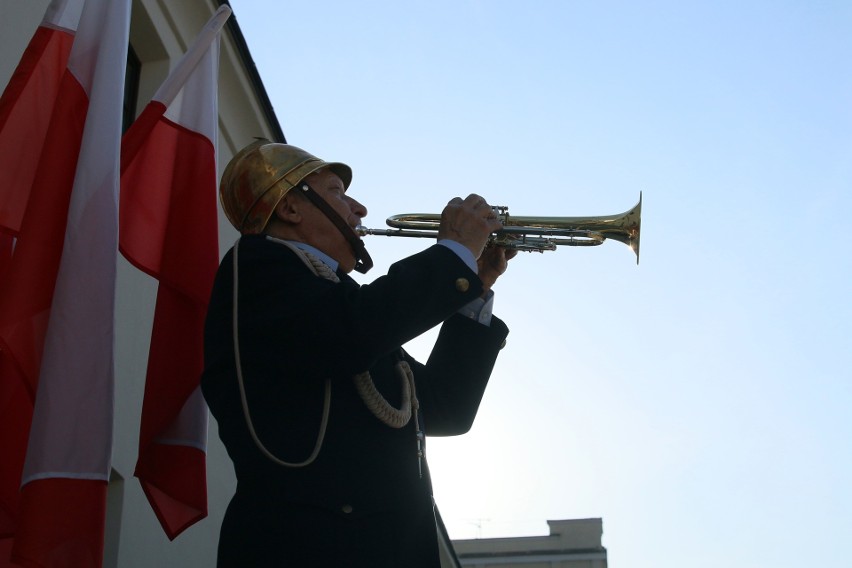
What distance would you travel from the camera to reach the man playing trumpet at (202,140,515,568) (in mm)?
4242

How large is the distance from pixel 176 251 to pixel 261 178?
2.05 ft

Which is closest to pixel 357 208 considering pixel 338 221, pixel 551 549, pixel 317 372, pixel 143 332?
pixel 338 221

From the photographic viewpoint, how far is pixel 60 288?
4.83 metres

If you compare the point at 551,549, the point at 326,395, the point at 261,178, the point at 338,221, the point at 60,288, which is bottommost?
the point at 326,395

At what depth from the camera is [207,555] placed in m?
7.90

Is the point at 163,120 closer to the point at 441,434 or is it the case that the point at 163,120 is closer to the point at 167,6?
the point at 441,434

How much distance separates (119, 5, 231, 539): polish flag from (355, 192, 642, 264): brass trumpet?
785 millimetres

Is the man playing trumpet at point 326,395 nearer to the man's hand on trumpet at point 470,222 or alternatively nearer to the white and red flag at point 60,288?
the man's hand on trumpet at point 470,222

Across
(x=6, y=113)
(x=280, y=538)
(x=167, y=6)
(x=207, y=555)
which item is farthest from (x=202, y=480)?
(x=167, y=6)

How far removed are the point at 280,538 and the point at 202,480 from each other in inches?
46.8

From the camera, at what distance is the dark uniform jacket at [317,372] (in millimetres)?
4324

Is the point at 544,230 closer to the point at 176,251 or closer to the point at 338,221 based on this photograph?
the point at 338,221

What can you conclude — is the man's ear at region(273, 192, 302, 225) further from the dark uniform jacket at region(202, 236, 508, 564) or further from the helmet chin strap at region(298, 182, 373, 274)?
the dark uniform jacket at region(202, 236, 508, 564)

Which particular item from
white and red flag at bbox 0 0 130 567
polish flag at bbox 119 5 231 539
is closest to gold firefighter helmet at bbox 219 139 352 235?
polish flag at bbox 119 5 231 539
